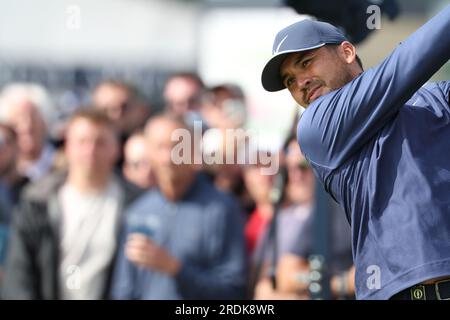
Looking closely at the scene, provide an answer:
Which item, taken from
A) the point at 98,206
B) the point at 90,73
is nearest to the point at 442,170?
the point at 98,206

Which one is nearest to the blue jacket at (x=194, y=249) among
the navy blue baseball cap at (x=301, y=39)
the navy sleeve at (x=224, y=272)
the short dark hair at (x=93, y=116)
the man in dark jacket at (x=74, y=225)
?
the navy sleeve at (x=224, y=272)

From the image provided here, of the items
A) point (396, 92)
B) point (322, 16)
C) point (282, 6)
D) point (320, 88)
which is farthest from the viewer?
point (282, 6)

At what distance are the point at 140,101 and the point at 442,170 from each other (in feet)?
10.3

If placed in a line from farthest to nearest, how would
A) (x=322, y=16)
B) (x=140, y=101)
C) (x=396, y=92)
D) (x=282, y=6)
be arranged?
(x=140, y=101) → (x=282, y=6) → (x=322, y=16) → (x=396, y=92)

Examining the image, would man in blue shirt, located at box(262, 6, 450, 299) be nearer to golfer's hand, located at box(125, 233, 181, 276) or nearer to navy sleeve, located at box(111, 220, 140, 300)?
golfer's hand, located at box(125, 233, 181, 276)

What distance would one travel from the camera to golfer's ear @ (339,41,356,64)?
9.75 ft

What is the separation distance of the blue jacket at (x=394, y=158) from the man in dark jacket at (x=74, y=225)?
250 cm

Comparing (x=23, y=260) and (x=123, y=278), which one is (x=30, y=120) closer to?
(x=23, y=260)

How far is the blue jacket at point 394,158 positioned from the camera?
108 inches

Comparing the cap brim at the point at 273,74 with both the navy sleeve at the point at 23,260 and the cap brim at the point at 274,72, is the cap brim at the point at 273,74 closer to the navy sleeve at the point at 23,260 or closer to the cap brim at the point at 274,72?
the cap brim at the point at 274,72

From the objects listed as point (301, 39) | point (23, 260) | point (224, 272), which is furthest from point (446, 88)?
point (23, 260)

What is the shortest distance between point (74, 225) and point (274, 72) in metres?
2.56

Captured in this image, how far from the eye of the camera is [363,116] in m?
2.84
